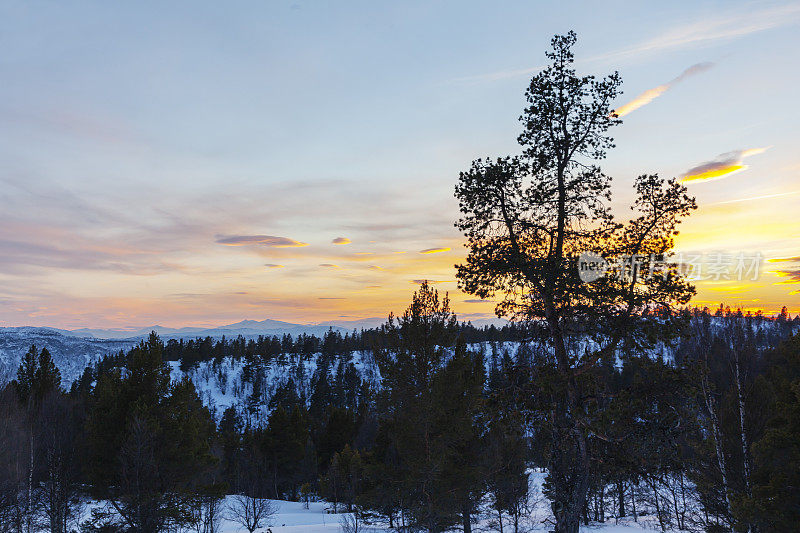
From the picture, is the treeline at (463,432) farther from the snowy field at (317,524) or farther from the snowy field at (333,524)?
the snowy field at (317,524)

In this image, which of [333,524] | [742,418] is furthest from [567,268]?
[333,524]

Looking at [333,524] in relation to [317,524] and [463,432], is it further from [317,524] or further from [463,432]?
[463,432]

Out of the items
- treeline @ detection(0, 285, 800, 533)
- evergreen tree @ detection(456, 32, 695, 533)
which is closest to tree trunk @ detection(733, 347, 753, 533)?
treeline @ detection(0, 285, 800, 533)

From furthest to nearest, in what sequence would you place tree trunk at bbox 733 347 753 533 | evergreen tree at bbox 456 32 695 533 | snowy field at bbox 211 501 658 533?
snowy field at bbox 211 501 658 533
tree trunk at bbox 733 347 753 533
evergreen tree at bbox 456 32 695 533

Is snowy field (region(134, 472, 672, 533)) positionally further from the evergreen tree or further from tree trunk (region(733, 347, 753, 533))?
the evergreen tree

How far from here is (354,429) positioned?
55.2 m

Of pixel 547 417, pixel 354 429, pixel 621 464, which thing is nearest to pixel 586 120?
pixel 547 417

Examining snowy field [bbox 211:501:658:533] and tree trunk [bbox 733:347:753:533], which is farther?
snowy field [bbox 211:501:658:533]

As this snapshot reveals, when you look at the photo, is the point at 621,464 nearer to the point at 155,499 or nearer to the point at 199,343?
the point at 155,499

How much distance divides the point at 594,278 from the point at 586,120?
14.0 feet

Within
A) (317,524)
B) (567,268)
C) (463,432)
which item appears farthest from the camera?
(317,524)

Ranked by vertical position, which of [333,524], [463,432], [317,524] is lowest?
[317,524]

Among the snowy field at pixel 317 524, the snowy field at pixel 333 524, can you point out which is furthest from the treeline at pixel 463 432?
the snowy field at pixel 317 524

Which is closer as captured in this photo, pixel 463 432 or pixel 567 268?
pixel 567 268
